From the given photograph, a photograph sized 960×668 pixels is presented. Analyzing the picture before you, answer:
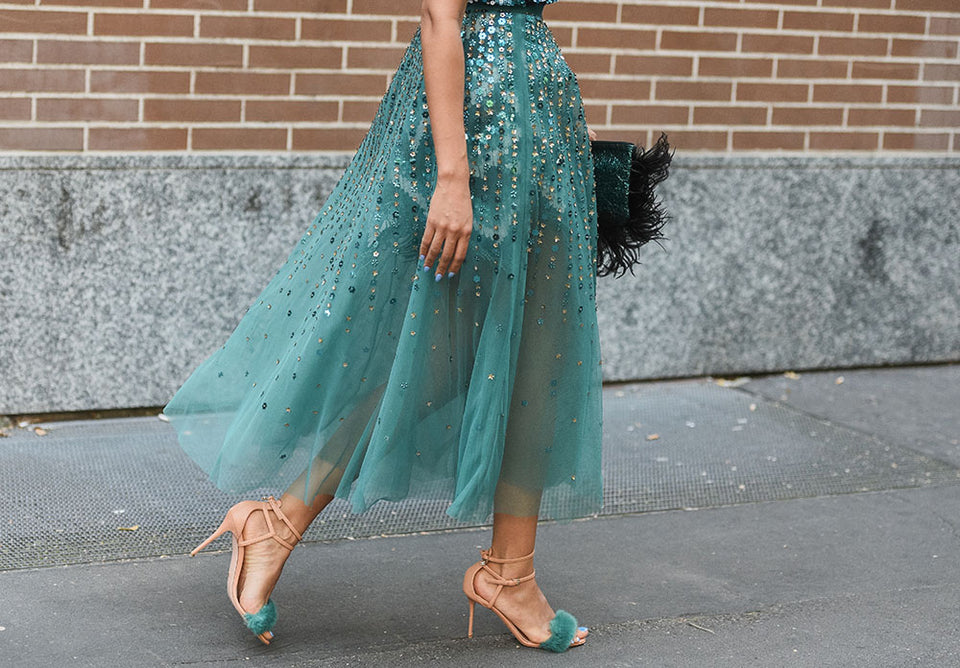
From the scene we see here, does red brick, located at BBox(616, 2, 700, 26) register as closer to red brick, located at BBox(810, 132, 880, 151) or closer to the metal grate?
red brick, located at BBox(810, 132, 880, 151)

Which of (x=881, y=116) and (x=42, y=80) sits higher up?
(x=881, y=116)

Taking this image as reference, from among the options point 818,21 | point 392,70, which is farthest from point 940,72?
point 392,70

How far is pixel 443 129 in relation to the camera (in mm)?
2529

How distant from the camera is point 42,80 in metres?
4.24

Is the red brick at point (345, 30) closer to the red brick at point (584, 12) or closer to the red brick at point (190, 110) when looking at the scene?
the red brick at point (190, 110)

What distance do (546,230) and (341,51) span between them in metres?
2.11

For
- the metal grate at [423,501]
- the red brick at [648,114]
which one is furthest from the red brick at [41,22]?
the red brick at [648,114]

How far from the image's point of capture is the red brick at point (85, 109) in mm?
4266

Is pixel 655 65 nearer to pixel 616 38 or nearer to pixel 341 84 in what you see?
pixel 616 38

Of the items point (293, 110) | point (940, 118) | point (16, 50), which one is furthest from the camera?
point (940, 118)

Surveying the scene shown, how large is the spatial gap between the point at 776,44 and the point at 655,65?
57cm

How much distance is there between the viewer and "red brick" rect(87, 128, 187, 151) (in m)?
4.35

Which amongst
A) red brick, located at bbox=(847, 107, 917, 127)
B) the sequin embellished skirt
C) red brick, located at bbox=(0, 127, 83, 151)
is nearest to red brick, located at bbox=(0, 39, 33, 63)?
red brick, located at bbox=(0, 127, 83, 151)

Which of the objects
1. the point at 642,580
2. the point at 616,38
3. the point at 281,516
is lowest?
the point at 642,580
